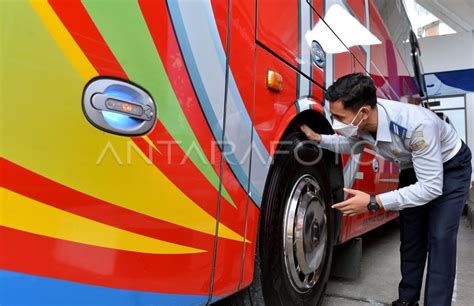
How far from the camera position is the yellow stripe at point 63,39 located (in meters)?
0.83

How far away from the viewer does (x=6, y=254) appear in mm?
794

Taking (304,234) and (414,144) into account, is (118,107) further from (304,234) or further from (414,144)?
(414,144)

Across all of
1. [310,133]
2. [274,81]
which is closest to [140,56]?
[274,81]

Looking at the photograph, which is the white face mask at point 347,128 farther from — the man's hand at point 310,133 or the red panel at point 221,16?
the red panel at point 221,16

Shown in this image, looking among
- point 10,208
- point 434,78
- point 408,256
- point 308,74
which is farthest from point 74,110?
point 434,78

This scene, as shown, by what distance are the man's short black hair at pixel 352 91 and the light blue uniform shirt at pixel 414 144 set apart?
177 mm

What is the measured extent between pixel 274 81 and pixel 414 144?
772mm

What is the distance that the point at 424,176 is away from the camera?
1862 mm

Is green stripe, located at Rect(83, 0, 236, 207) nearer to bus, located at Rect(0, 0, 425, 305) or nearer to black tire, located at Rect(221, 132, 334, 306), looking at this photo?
bus, located at Rect(0, 0, 425, 305)

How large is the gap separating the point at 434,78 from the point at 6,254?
41.7 feet

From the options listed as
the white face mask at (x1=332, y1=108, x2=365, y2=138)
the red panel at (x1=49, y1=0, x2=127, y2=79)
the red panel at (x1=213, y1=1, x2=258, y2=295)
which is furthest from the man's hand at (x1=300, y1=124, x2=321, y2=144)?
the red panel at (x1=49, y1=0, x2=127, y2=79)

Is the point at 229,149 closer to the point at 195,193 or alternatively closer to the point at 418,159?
the point at 195,193

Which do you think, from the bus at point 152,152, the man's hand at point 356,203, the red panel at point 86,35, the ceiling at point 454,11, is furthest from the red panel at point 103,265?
the ceiling at point 454,11

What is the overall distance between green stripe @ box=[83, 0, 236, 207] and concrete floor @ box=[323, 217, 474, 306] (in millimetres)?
1855
